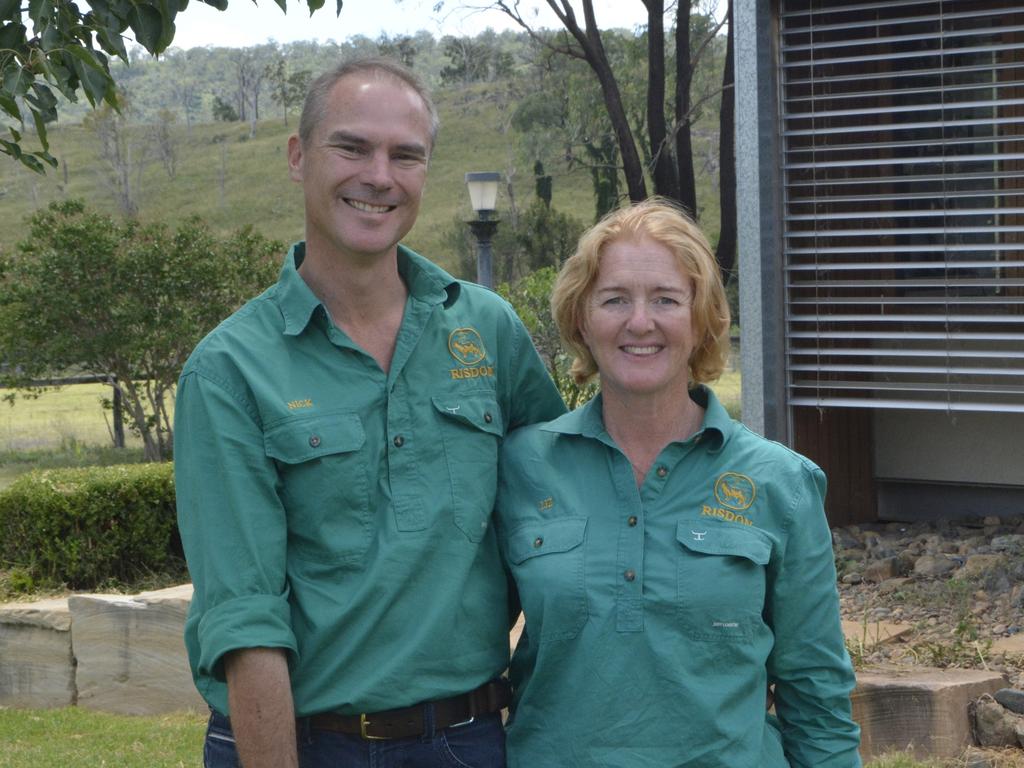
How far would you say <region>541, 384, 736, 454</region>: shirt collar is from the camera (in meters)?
2.47

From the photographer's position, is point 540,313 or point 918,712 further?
point 540,313

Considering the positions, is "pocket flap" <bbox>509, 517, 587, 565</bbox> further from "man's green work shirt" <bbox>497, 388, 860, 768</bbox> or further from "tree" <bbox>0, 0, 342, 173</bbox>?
"tree" <bbox>0, 0, 342, 173</bbox>

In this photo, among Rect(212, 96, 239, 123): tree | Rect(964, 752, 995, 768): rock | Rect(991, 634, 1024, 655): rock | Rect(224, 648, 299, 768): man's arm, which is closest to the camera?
Rect(224, 648, 299, 768): man's arm

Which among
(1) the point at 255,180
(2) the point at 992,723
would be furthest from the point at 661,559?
(1) the point at 255,180

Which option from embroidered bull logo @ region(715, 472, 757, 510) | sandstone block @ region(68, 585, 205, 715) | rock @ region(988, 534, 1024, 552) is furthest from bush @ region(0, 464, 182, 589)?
embroidered bull logo @ region(715, 472, 757, 510)

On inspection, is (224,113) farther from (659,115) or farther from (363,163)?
(363,163)

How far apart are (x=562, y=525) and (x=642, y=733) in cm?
39

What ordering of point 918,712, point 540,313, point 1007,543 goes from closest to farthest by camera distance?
point 918,712 < point 1007,543 < point 540,313

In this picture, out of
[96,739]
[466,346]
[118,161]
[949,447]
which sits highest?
[118,161]

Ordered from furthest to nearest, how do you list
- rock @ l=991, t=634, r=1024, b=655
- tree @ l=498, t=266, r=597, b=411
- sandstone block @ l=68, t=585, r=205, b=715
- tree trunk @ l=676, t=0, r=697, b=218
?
tree trunk @ l=676, t=0, r=697, b=218 → tree @ l=498, t=266, r=597, b=411 → sandstone block @ l=68, t=585, r=205, b=715 → rock @ l=991, t=634, r=1024, b=655

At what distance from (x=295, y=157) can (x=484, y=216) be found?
983cm

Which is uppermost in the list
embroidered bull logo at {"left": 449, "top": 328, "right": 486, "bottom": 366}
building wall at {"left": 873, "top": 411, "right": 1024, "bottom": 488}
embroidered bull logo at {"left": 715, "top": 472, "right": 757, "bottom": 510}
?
embroidered bull logo at {"left": 449, "top": 328, "right": 486, "bottom": 366}

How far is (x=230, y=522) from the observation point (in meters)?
2.22

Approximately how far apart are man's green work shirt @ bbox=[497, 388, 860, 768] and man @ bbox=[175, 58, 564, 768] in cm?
11
